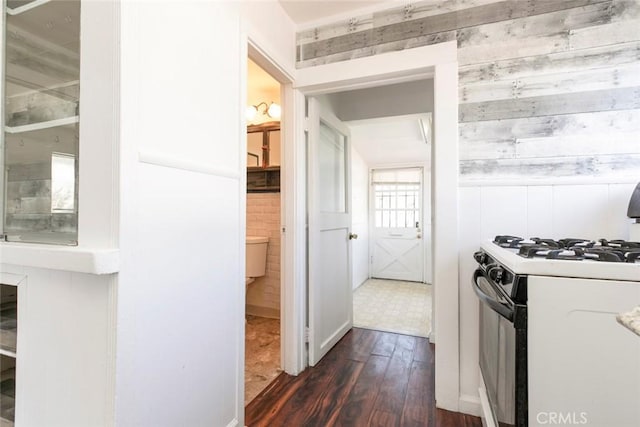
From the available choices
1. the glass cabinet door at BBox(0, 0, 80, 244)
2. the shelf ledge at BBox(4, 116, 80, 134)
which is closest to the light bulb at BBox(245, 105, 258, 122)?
the glass cabinet door at BBox(0, 0, 80, 244)

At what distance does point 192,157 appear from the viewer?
1169 millimetres

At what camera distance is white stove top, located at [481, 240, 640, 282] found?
772 mm

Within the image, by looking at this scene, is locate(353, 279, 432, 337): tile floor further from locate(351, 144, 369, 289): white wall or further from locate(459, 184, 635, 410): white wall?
locate(459, 184, 635, 410): white wall

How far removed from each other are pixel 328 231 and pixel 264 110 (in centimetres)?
153

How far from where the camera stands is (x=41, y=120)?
3.94 ft

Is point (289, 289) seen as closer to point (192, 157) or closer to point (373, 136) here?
point (192, 157)

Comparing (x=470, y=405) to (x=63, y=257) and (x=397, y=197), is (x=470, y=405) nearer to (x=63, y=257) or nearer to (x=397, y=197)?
(x=63, y=257)

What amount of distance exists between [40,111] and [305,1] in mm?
1498

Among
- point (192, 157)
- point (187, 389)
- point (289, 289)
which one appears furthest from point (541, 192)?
point (187, 389)

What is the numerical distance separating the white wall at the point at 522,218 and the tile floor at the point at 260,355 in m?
1.19

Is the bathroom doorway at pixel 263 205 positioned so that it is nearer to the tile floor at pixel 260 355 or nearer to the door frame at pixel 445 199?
the tile floor at pixel 260 355

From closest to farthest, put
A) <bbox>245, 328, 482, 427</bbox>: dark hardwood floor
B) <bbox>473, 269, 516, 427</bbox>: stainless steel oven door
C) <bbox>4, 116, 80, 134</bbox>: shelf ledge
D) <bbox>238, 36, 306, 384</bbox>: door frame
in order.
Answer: <bbox>473, 269, 516, 427</bbox>: stainless steel oven door < <bbox>4, 116, 80, 134</bbox>: shelf ledge < <bbox>245, 328, 482, 427</bbox>: dark hardwood floor < <bbox>238, 36, 306, 384</bbox>: door frame

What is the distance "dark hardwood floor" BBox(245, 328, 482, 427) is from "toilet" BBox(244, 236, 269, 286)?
104 cm

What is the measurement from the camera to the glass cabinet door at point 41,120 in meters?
1.08
